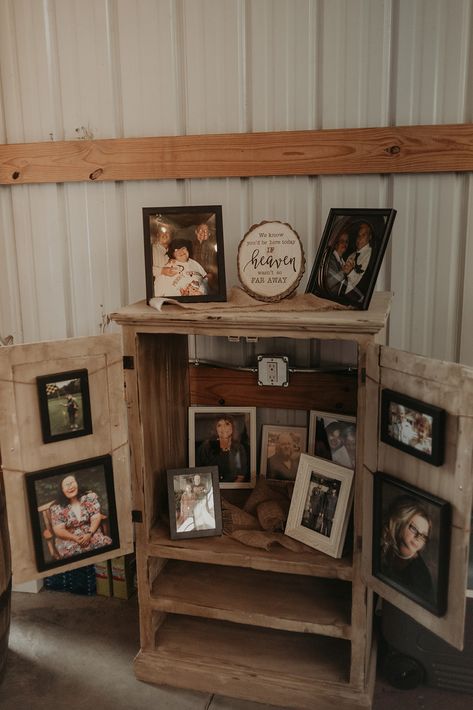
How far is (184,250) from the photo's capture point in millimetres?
1991

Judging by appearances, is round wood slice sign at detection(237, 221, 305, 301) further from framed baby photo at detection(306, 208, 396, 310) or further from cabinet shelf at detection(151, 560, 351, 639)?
cabinet shelf at detection(151, 560, 351, 639)

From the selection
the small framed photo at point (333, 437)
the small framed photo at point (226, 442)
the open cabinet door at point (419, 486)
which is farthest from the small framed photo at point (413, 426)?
the small framed photo at point (226, 442)

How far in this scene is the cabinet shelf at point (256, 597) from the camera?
1958 millimetres

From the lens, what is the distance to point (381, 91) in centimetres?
202

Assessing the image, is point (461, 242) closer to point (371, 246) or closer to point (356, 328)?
point (371, 246)

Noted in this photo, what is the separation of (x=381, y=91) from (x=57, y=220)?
1175 millimetres

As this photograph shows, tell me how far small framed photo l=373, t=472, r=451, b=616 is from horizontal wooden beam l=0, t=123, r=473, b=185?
960 mm

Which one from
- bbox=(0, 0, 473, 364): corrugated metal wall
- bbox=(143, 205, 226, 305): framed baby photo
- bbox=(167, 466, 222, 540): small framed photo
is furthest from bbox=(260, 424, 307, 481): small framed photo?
bbox=(143, 205, 226, 305): framed baby photo

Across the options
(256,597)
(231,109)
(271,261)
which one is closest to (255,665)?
(256,597)

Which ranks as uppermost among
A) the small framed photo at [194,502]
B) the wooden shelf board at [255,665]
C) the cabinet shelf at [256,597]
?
the small framed photo at [194,502]

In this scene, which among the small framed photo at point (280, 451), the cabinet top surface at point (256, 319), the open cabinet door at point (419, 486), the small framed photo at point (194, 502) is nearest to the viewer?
the open cabinet door at point (419, 486)

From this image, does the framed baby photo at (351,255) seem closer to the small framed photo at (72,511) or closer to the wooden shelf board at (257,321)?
the wooden shelf board at (257,321)

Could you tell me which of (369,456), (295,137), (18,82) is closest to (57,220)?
(18,82)

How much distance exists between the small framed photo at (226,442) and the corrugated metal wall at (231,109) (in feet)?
1.53
